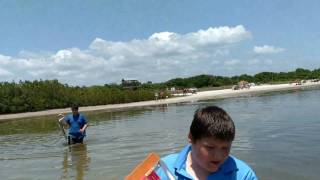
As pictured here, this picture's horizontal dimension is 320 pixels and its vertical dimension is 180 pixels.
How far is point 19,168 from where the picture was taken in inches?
593

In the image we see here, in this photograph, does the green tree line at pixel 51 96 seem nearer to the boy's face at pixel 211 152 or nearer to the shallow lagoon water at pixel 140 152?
the shallow lagoon water at pixel 140 152

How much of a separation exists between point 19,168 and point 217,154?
1330cm

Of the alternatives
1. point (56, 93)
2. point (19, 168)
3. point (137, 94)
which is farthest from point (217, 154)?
point (137, 94)

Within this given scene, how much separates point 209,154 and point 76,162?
12986mm

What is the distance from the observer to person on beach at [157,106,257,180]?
262 centimetres

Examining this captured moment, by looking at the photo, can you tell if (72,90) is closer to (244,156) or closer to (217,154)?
(244,156)

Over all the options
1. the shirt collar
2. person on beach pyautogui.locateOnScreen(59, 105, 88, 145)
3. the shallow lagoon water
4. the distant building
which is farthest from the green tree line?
the shirt collar

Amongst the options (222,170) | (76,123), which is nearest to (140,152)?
(76,123)

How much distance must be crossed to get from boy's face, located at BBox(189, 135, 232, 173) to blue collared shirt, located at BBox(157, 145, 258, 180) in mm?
46

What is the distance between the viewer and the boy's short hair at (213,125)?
262 centimetres

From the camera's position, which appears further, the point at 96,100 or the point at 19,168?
the point at 96,100

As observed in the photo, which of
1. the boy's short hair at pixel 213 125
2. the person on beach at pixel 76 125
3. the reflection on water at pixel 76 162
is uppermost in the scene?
the boy's short hair at pixel 213 125

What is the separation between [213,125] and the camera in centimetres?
263

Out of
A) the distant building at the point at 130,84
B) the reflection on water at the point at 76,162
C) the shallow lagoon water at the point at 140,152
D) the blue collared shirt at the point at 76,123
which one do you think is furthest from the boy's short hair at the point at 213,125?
the distant building at the point at 130,84
